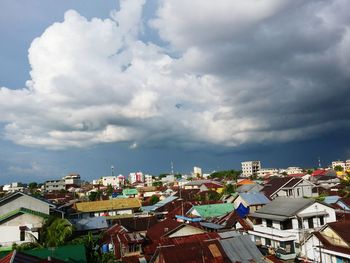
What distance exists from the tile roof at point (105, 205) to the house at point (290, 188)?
83.8ft

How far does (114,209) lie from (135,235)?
2992 centimetres

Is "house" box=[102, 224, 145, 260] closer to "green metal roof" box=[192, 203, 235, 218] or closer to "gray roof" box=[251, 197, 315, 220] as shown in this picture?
"gray roof" box=[251, 197, 315, 220]

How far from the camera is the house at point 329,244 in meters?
26.5

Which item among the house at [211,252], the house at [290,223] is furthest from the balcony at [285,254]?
the house at [211,252]

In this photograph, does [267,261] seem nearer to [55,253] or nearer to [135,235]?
[135,235]

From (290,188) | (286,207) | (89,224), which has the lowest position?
(89,224)

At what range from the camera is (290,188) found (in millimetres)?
57219

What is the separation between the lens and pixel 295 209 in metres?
34.0

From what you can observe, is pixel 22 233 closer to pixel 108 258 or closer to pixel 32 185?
pixel 108 258

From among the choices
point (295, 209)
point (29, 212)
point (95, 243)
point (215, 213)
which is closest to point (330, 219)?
point (295, 209)

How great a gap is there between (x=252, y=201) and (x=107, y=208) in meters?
27.6

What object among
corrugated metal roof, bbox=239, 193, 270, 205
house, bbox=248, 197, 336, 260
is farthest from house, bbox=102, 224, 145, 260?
corrugated metal roof, bbox=239, 193, 270, 205

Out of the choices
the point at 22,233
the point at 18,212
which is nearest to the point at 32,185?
the point at 22,233

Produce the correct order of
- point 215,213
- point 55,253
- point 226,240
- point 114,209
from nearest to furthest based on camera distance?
1. point 55,253
2. point 226,240
3. point 215,213
4. point 114,209
